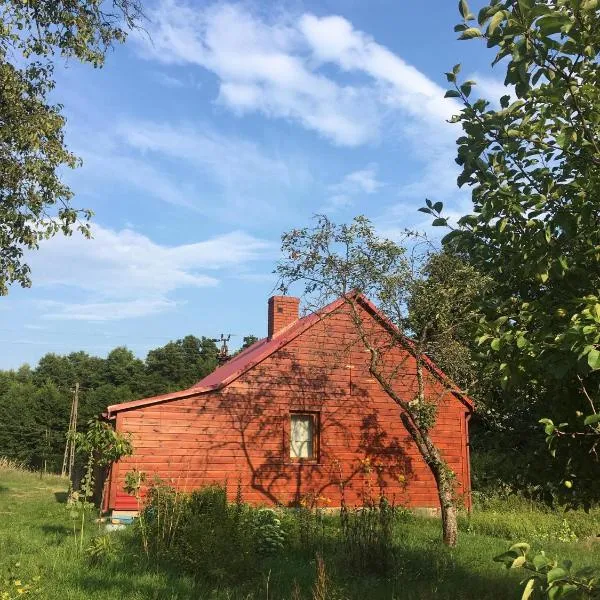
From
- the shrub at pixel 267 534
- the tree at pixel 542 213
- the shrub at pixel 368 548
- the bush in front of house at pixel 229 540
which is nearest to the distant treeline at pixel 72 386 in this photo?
the shrub at pixel 267 534

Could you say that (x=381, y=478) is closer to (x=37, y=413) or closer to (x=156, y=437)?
(x=156, y=437)

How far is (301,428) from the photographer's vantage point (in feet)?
60.3

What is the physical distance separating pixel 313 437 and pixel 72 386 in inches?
2237

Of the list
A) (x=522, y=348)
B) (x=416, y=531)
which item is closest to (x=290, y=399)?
(x=416, y=531)

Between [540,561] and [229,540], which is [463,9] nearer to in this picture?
[540,561]

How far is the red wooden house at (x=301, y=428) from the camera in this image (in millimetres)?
16375

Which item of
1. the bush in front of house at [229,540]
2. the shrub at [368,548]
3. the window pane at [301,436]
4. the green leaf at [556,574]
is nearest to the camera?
the green leaf at [556,574]

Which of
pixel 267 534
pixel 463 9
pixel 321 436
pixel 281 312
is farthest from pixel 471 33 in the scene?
pixel 281 312

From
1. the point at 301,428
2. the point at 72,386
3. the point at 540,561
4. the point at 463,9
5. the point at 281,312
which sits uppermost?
the point at 72,386

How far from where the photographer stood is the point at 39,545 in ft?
35.2

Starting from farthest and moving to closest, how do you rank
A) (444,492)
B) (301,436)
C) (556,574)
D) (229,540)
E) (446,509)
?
(301,436), (444,492), (446,509), (229,540), (556,574)

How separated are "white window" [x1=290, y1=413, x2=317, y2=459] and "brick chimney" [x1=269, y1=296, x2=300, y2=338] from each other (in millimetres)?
4157

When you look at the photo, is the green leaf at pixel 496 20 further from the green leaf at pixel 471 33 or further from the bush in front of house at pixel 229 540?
the bush in front of house at pixel 229 540

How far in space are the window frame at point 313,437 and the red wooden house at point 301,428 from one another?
0.10 feet
